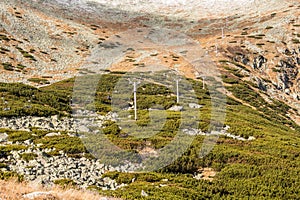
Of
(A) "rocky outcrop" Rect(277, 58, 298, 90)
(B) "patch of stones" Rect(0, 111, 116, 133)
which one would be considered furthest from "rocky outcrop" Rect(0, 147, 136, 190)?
(A) "rocky outcrop" Rect(277, 58, 298, 90)

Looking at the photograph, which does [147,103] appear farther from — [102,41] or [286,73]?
[102,41]

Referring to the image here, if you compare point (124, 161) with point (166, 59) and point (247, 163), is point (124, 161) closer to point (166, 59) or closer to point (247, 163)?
point (247, 163)

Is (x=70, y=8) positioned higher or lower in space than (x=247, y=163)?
higher

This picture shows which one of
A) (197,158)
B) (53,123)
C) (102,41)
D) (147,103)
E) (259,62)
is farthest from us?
(102,41)

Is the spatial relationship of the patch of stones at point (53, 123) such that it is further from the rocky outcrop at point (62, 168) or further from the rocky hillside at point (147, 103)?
the rocky outcrop at point (62, 168)

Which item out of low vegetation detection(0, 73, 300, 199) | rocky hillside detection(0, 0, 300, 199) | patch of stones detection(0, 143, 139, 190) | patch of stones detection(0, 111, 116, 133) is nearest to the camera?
low vegetation detection(0, 73, 300, 199)

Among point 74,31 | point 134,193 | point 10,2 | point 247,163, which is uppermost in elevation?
point 10,2

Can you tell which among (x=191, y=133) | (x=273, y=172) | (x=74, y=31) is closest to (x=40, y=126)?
(x=191, y=133)

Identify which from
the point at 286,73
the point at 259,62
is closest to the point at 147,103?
the point at 259,62

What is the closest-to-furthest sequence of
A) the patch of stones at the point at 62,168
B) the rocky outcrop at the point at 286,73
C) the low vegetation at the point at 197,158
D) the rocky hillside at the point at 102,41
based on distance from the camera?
the low vegetation at the point at 197,158 < the patch of stones at the point at 62,168 < the rocky hillside at the point at 102,41 < the rocky outcrop at the point at 286,73

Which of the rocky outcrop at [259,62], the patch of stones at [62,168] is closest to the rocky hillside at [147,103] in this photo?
the patch of stones at [62,168]

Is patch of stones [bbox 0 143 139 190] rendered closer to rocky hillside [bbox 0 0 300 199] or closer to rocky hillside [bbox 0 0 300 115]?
rocky hillside [bbox 0 0 300 199]
